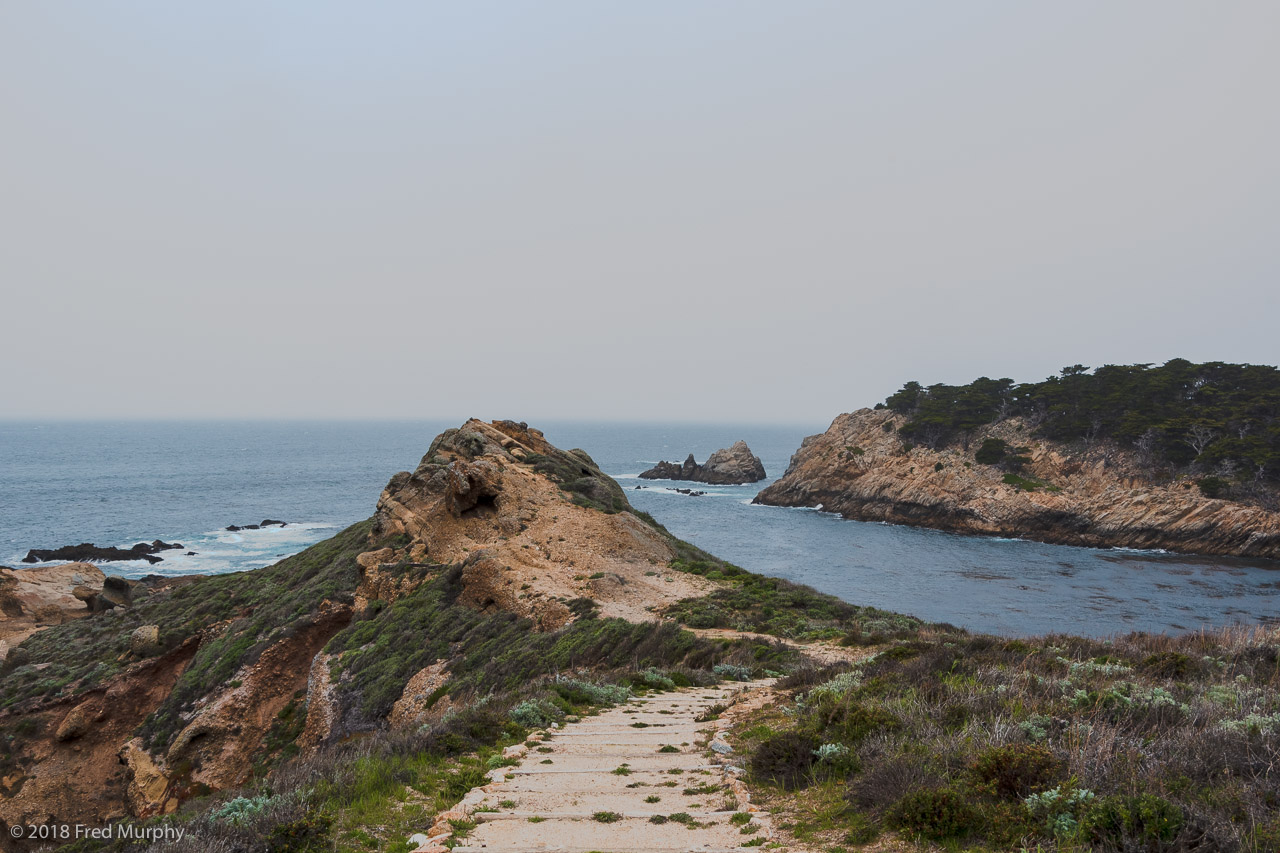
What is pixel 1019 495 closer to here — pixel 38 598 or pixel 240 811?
pixel 240 811

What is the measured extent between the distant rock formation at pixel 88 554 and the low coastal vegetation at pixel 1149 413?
89.3 m

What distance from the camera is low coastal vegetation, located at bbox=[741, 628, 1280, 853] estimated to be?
470cm

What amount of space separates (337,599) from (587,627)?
13.8 m

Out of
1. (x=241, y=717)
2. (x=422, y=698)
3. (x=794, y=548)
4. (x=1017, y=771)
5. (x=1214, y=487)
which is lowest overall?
(x=794, y=548)

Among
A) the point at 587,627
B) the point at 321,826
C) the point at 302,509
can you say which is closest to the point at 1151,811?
the point at 321,826

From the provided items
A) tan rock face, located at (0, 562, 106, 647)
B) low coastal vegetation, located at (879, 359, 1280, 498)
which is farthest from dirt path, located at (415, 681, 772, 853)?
low coastal vegetation, located at (879, 359, 1280, 498)

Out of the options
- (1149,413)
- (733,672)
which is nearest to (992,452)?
(1149,413)

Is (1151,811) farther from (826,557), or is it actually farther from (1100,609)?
(826,557)

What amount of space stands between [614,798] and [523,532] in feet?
73.9

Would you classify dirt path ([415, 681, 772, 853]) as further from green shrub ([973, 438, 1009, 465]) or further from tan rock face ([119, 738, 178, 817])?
green shrub ([973, 438, 1009, 465])

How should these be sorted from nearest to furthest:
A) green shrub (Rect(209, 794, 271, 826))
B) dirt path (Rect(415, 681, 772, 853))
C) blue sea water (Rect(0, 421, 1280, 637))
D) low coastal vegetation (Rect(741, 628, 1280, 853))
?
low coastal vegetation (Rect(741, 628, 1280, 853))
dirt path (Rect(415, 681, 772, 853))
green shrub (Rect(209, 794, 271, 826))
blue sea water (Rect(0, 421, 1280, 637))

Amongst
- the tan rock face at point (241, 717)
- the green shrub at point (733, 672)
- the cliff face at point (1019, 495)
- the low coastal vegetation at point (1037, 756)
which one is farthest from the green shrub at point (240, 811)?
the cliff face at point (1019, 495)

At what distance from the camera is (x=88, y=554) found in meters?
56.0

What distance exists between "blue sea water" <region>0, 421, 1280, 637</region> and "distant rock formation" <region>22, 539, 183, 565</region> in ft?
6.61
